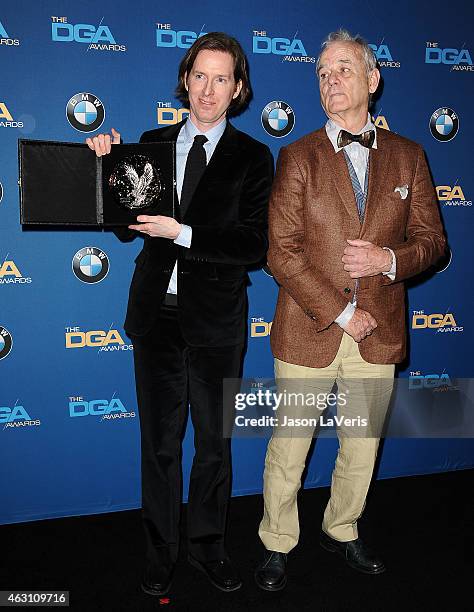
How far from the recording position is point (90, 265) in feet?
9.55

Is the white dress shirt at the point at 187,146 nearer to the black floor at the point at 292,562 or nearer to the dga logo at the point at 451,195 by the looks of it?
the black floor at the point at 292,562

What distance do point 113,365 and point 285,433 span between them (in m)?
0.99

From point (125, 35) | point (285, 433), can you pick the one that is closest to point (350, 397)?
point (285, 433)

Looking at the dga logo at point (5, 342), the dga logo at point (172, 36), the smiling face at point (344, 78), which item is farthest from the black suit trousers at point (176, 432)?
the dga logo at point (172, 36)

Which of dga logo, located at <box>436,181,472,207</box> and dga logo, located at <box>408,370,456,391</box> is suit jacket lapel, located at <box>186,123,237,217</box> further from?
dga logo, located at <box>408,370,456,391</box>

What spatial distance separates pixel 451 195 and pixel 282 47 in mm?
1188

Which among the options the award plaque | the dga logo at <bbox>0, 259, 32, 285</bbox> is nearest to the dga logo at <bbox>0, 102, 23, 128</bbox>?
the dga logo at <bbox>0, 259, 32, 285</bbox>

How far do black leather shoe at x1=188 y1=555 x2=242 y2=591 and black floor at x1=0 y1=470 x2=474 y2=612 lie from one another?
0.03 metres

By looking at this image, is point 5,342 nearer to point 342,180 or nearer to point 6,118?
point 6,118

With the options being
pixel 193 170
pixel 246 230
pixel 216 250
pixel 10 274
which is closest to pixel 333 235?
pixel 246 230

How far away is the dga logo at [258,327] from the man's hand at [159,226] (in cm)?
115

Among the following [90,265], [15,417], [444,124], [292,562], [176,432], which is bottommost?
[292,562]

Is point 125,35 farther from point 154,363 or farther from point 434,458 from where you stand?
point 434,458

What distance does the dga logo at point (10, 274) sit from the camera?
281 centimetres
